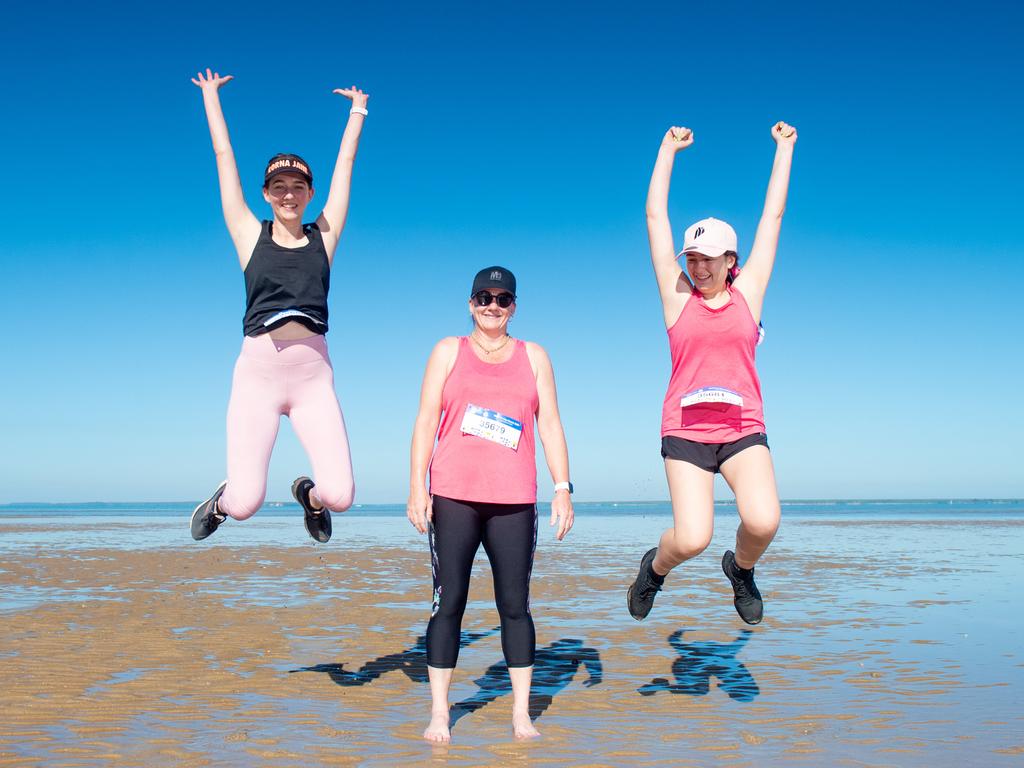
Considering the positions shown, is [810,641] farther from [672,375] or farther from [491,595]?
[491,595]

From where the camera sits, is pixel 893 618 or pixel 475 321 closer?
pixel 475 321

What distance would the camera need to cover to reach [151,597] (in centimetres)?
1062

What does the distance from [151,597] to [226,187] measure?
6.56 m

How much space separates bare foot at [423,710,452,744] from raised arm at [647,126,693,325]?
8.81 feet

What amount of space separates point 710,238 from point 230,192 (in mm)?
3098

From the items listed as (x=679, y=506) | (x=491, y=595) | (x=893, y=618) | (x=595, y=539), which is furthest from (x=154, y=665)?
(x=595, y=539)

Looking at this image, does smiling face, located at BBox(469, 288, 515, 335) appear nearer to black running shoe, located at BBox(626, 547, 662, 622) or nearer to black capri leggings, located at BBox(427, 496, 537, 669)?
black capri leggings, located at BBox(427, 496, 537, 669)

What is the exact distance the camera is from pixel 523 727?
15.8ft

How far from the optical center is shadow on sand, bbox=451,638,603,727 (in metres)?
5.58

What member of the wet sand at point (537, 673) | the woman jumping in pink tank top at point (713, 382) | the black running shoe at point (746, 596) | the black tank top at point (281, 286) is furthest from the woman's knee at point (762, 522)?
the black tank top at point (281, 286)

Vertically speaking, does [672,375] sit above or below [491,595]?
Result: above

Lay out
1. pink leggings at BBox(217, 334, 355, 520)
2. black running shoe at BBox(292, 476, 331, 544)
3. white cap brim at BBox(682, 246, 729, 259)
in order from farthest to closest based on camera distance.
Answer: black running shoe at BBox(292, 476, 331, 544)
pink leggings at BBox(217, 334, 355, 520)
white cap brim at BBox(682, 246, 729, 259)

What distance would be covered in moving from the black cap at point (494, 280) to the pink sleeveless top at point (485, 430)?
13.9 inches

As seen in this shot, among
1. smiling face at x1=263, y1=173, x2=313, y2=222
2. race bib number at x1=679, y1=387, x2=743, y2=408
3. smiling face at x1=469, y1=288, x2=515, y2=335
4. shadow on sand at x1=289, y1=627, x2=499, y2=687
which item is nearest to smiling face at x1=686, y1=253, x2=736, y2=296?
race bib number at x1=679, y1=387, x2=743, y2=408
